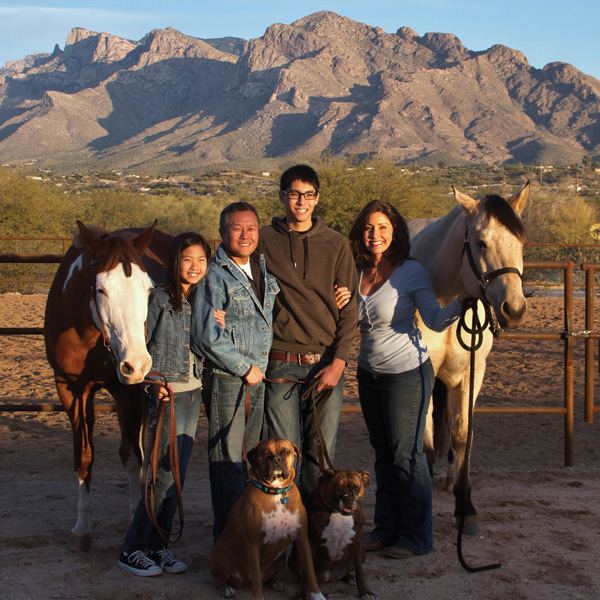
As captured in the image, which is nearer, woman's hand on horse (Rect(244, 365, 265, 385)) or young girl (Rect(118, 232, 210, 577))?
woman's hand on horse (Rect(244, 365, 265, 385))

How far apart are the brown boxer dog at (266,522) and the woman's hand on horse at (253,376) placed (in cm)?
33

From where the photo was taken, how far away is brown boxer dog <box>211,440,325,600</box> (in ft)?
11.7

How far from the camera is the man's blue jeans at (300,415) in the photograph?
401 centimetres

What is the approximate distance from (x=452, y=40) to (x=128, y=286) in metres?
171

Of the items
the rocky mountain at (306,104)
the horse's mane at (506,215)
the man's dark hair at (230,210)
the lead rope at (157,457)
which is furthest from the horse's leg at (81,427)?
the rocky mountain at (306,104)

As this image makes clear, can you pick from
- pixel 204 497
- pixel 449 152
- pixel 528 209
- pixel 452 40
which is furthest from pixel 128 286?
pixel 452 40

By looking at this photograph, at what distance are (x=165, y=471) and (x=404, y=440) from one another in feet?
3.95

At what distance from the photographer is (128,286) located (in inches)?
156

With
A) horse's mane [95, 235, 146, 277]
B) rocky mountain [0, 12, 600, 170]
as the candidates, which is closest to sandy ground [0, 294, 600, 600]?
horse's mane [95, 235, 146, 277]

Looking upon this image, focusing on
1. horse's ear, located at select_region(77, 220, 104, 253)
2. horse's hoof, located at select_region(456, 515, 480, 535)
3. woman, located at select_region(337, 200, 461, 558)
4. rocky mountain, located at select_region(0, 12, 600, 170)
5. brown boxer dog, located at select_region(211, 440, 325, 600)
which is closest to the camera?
brown boxer dog, located at select_region(211, 440, 325, 600)

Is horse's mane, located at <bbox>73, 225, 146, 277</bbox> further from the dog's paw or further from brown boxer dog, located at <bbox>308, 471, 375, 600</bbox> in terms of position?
the dog's paw

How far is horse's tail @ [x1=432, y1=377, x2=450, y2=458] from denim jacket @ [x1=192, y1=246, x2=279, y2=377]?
8.00 ft

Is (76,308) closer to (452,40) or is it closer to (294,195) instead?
(294,195)

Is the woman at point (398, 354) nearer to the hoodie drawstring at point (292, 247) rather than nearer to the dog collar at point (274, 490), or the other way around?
the hoodie drawstring at point (292, 247)
